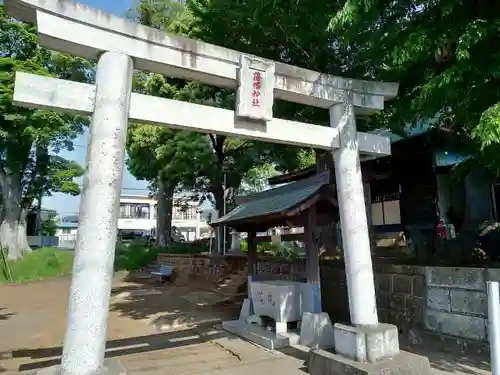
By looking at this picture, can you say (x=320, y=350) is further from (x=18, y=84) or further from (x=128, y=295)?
(x=128, y=295)

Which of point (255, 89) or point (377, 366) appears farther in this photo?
point (255, 89)

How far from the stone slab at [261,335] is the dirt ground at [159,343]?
18 cm

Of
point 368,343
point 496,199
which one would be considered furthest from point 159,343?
point 496,199

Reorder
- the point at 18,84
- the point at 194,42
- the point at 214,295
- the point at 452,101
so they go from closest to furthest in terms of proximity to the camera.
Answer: the point at 18,84, the point at 194,42, the point at 452,101, the point at 214,295

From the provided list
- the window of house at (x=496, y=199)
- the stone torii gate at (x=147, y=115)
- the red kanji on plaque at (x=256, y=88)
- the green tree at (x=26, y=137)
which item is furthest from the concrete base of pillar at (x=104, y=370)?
the green tree at (x=26, y=137)

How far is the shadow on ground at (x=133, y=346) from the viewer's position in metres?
7.55

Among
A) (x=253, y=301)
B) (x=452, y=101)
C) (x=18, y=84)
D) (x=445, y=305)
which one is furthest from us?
(x=253, y=301)

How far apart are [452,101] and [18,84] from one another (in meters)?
5.77

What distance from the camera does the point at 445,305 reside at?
7.16 m

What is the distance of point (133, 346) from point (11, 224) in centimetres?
1923

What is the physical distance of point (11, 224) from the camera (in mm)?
23688

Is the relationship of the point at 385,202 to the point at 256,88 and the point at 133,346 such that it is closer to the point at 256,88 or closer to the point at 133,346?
the point at 133,346

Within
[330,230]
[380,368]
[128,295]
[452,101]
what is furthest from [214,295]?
[452,101]

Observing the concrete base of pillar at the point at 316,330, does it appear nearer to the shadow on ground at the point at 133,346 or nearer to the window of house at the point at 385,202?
the shadow on ground at the point at 133,346
